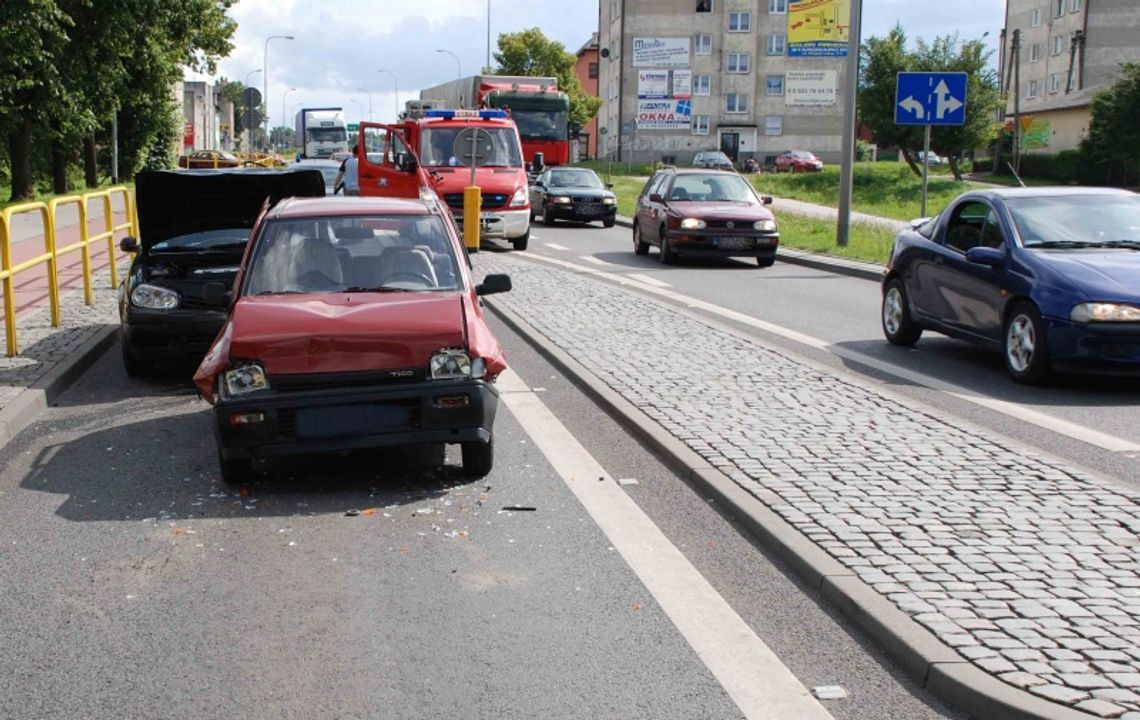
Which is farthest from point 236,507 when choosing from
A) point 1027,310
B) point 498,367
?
point 1027,310

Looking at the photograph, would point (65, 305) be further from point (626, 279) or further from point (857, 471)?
point (857, 471)

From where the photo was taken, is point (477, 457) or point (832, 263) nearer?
point (477, 457)

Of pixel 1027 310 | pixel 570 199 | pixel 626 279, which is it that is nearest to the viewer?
pixel 1027 310

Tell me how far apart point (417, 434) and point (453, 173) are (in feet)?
64.7

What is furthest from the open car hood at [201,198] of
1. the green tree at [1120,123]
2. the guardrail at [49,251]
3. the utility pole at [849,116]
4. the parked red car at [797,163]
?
the parked red car at [797,163]

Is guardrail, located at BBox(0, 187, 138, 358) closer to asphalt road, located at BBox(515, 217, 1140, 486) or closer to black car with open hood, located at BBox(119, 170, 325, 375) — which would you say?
black car with open hood, located at BBox(119, 170, 325, 375)

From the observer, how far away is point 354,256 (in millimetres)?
8031

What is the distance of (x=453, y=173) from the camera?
86.1 ft

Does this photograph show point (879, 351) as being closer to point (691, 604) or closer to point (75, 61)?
point (691, 604)

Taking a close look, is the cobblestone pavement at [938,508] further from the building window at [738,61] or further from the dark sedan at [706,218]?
the building window at [738,61]

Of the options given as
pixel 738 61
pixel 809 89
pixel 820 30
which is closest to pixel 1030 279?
pixel 820 30

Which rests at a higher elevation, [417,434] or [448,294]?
[448,294]

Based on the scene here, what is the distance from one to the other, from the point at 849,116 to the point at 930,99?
8.62 feet

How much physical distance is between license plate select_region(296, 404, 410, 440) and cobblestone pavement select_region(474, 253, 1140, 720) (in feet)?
5.93
